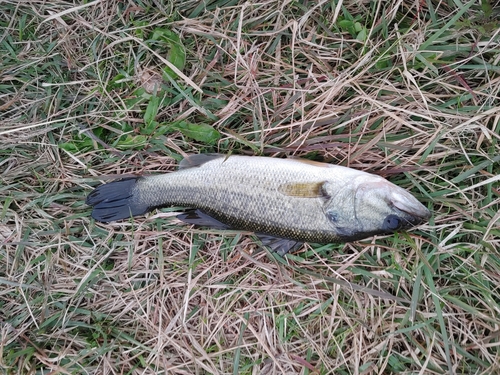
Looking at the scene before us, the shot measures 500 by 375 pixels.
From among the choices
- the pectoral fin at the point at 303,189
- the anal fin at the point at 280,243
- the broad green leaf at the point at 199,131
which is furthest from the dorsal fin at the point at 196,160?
the anal fin at the point at 280,243

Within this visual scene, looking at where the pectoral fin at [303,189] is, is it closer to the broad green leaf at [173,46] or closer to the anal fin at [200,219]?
the anal fin at [200,219]

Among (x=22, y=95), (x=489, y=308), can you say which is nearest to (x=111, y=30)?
(x=22, y=95)

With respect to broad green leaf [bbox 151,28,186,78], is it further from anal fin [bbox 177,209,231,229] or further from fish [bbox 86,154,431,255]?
anal fin [bbox 177,209,231,229]

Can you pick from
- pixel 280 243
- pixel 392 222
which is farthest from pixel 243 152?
pixel 392 222

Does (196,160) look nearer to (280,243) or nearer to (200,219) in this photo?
(200,219)

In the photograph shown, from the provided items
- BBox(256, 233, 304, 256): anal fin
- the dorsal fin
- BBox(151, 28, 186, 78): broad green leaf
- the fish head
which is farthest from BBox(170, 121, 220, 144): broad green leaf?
the fish head

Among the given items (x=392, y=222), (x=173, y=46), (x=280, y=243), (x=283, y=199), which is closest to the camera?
(x=392, y=222)

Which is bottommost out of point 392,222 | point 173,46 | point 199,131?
point 392,222
